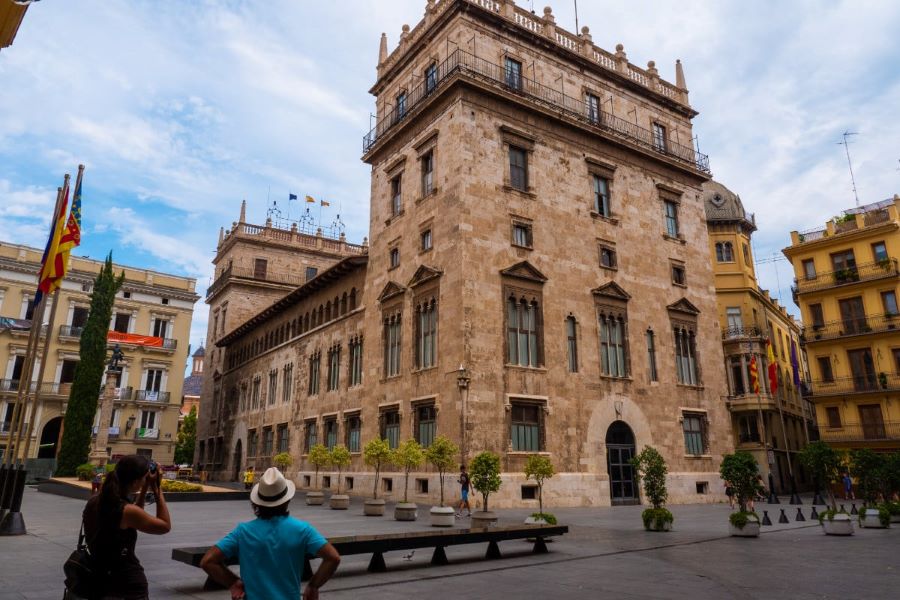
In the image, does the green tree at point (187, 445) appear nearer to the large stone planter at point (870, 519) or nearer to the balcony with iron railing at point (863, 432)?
the balcony with iron railing at point (863, 432)

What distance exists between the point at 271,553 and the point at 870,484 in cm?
2131

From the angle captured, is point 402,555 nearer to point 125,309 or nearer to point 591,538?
point 591,538

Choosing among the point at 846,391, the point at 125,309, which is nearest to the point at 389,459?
the point at 846,391

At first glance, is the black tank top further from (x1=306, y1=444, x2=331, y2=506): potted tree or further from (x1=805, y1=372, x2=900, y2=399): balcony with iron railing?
(x1=805, y1=372, x2=900, y2=399): balcony with iron railing

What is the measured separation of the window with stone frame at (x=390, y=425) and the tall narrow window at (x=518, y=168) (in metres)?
11.8

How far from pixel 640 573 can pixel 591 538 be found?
512 cm

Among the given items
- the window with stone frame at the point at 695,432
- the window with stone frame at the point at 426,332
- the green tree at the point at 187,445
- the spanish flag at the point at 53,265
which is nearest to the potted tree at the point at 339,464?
the window with stone frame at the point at 426,332

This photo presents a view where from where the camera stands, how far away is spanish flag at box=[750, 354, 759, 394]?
38.4 meters

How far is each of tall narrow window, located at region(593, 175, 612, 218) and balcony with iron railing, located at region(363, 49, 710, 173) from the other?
2394 mm

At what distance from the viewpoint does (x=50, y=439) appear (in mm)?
48844

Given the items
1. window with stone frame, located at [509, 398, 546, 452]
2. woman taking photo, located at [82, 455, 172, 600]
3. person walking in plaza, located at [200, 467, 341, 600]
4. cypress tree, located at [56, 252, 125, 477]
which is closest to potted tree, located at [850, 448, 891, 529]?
window with stone frame, located at [509, 398, 546, 452]

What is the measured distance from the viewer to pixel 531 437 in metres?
25.5

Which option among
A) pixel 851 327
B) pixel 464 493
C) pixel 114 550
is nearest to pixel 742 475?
pixel 464 493

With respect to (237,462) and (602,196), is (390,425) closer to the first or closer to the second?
(602,196)
